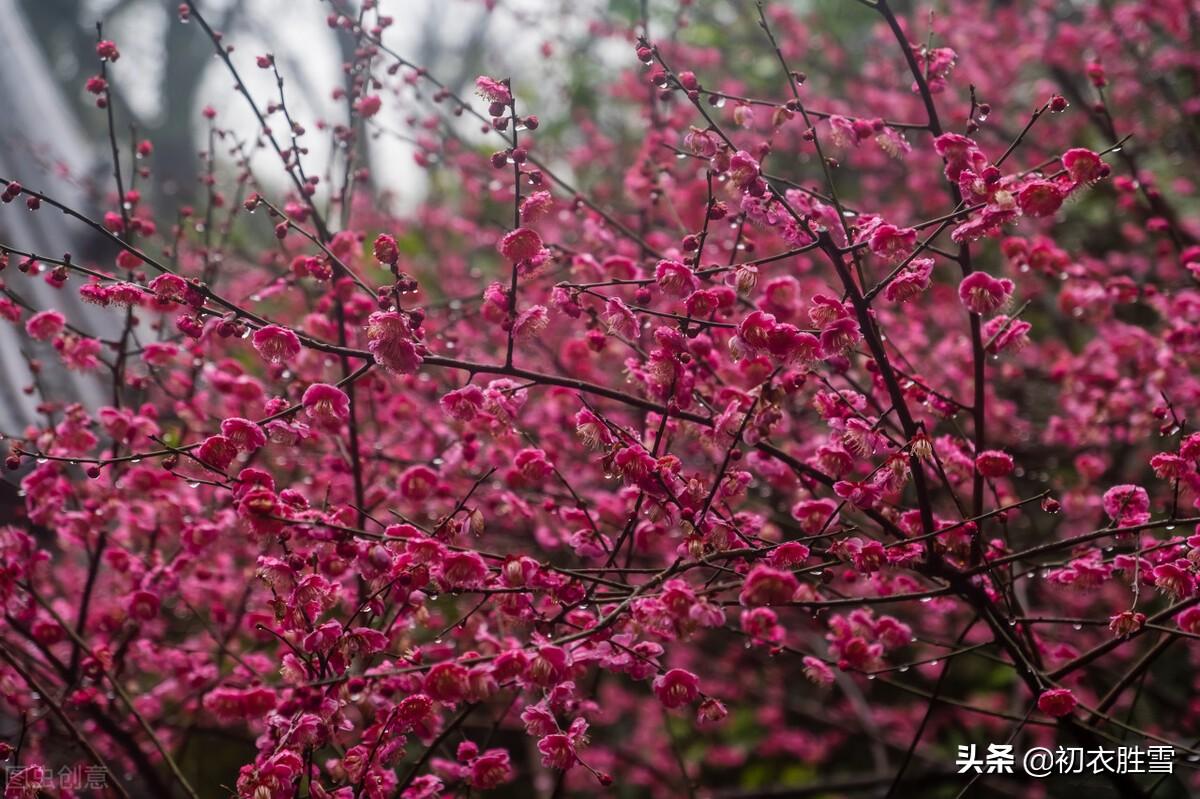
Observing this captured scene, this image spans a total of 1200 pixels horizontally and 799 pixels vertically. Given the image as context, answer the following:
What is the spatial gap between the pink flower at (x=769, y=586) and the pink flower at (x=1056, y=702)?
2.92 ft

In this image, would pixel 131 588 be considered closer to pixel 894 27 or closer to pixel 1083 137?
pixel 894 27

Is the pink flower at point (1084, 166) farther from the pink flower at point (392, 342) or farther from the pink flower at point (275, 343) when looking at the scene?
the pink flower at point (275, 343)

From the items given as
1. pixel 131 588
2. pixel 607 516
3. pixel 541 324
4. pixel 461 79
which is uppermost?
pixel 461 79

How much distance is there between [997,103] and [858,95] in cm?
113

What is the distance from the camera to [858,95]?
787cm

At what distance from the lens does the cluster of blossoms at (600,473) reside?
87.4 inches

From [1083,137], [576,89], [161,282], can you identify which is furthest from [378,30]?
[1083,137]

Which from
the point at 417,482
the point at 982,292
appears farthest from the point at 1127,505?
the point at 417,482

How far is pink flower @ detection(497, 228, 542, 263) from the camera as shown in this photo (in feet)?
7.04

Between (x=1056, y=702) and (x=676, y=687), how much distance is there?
0.98 m

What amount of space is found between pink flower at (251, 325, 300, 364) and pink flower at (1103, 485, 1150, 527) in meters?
2.21

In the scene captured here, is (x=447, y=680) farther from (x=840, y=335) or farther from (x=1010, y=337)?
(x=1010, y=337)

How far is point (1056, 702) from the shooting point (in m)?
2.29

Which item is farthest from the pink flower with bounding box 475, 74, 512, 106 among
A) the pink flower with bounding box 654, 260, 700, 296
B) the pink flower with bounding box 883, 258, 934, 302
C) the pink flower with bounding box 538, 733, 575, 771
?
the pink flower with bounding box 538, 733, 575, 771
